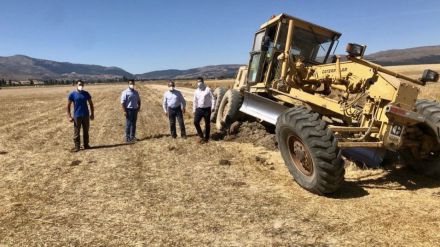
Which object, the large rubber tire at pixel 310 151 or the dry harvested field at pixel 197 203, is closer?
the dry harvested field at pixel 197 203

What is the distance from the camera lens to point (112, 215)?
5.88m

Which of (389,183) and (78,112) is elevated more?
(389,183)

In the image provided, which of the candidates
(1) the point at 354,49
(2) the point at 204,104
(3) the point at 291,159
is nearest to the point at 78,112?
(2) the point at 204,104

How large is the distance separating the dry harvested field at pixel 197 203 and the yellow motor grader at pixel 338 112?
1.45 feet

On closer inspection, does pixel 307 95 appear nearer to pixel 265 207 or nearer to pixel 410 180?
pixel 410 180

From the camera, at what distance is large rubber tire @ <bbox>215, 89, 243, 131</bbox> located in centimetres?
1191

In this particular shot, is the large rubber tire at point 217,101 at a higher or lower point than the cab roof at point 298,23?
lower

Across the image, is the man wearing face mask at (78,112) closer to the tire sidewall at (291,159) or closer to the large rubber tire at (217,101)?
the large rubber tire at (217,101)

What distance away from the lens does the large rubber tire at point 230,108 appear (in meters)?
11.9

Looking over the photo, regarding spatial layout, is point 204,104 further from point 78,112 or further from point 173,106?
point 78,112

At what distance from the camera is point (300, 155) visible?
7.12 meters

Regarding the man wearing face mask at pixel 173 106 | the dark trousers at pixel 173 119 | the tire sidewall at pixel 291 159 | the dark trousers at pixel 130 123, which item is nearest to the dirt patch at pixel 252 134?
the dark trousers at pixel 173 119

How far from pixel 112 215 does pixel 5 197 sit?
6.80 ft

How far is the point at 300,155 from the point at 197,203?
6.18 feet
